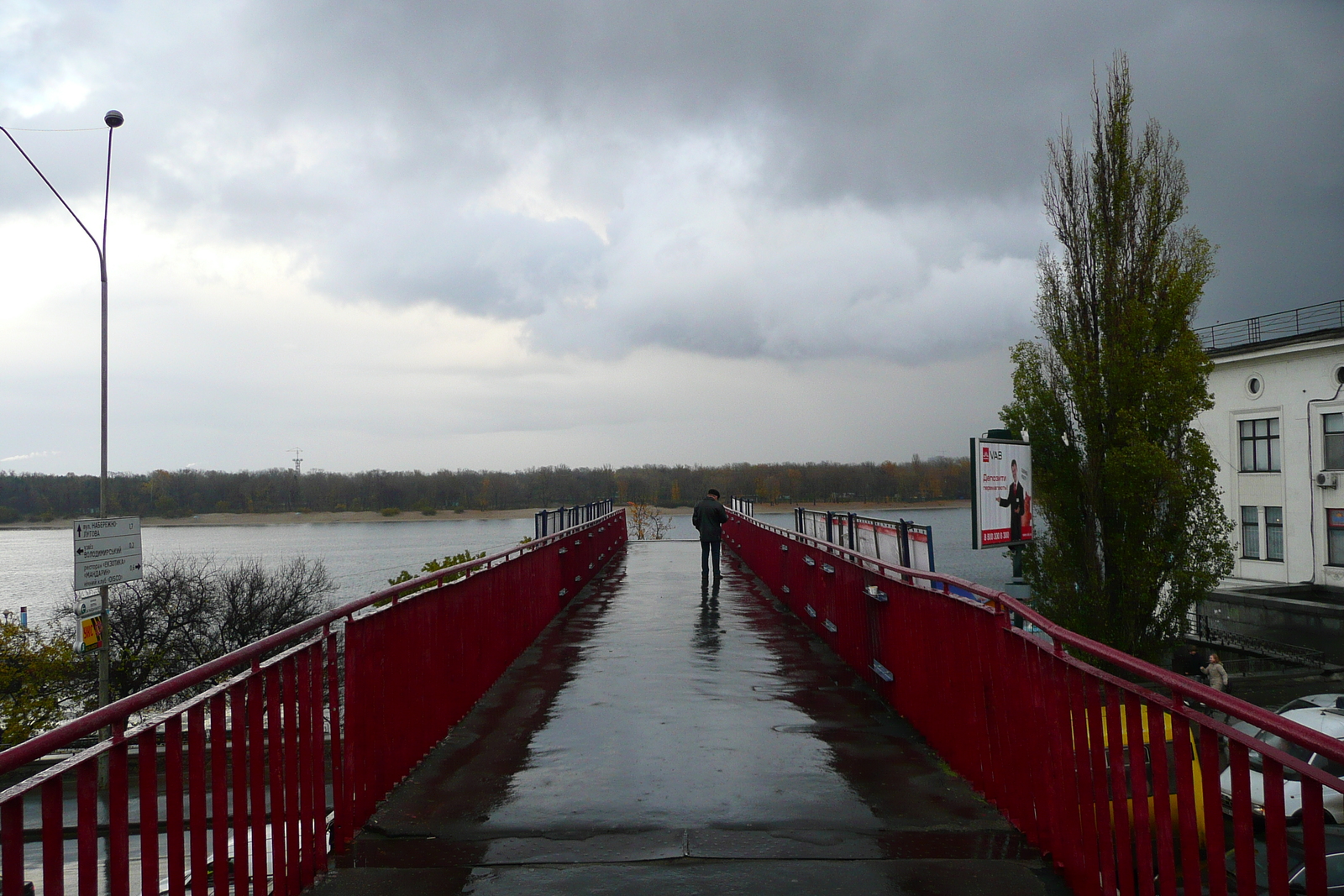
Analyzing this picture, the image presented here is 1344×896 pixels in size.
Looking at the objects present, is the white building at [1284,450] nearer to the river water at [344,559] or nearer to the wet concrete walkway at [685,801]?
the river water at [344,559]

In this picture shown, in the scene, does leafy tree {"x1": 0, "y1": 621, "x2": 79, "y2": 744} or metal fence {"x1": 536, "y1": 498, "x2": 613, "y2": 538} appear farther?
leafy tree {"x1": 0, "y1": 621, "x2": 79, "y2": 744}

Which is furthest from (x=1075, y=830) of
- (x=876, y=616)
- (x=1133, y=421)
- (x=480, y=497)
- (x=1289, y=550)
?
(x=480, y=497)

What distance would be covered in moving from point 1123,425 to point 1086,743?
3142 centimetres

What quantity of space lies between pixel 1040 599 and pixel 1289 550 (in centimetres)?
1872

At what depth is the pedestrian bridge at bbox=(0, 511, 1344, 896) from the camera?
297cm

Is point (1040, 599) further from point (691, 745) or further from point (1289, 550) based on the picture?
point (691, 745)

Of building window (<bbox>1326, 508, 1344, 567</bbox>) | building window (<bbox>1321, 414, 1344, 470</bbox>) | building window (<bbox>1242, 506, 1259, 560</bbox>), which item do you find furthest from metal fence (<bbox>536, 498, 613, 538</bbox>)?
building window (<bbox>1242, 506, 1259, 560</bbox>)

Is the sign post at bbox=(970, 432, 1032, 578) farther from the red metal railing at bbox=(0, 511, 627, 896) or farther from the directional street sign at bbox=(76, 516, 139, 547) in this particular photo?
the directional street sign at bbox=(76, 516, 139, 547)

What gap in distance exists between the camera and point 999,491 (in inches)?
961

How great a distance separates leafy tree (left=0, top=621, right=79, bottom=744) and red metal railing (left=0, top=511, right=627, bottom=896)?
3232cm

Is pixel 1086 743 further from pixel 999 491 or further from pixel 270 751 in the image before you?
pixel 999 491

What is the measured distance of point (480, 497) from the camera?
116 meters

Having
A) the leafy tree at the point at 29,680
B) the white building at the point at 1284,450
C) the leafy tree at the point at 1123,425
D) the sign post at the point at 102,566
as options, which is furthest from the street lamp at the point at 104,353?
the white building at the point at 1284,450

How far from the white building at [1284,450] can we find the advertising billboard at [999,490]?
78.3ft
